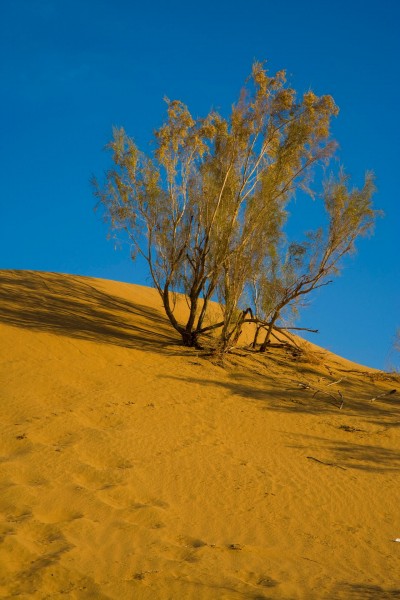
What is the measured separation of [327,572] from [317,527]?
1360 millimetres

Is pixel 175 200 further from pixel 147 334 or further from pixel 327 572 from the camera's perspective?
pixel 327 572

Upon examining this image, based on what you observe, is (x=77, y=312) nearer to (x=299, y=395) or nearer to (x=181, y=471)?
(x=299, y=395)

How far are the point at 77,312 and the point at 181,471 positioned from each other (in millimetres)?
9275

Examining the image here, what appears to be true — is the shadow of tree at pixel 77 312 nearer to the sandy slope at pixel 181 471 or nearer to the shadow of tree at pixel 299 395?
the sandy slope at pixel 181 471

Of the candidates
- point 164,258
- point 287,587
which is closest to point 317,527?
point 287,587

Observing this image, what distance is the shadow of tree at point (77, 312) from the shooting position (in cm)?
1583

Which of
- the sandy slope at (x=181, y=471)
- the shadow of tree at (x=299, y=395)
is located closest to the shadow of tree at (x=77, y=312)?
the sandy slope at (x=181, y=471)

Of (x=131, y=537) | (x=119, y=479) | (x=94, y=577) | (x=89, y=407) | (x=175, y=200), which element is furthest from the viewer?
(x=175, y=200)

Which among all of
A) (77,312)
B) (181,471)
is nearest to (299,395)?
(181,471)

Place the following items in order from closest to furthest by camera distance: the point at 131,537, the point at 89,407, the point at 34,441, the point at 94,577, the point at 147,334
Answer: the point at 94,577 < the point at 131,537 < the point at 34,441 < the point at 89,407 < the point at 147,334

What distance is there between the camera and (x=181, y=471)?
9.19 metres

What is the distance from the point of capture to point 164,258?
637 inches

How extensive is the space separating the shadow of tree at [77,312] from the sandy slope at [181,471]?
10 centimetres

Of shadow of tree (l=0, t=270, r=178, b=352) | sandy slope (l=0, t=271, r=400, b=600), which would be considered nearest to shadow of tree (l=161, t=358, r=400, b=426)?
sandy slope (l=0, t=271, r=400, b=600)
